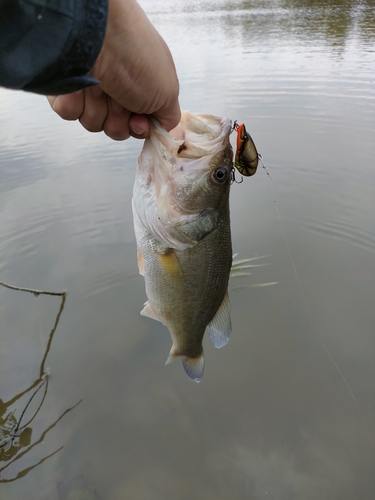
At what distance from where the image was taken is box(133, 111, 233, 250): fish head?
5.32ft

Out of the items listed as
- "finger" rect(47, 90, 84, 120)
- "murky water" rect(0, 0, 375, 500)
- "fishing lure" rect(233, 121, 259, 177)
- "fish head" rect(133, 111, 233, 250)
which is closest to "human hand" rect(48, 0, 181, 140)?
"finger" rect(47, 90, 84, 120)

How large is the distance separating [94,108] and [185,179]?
47 cm

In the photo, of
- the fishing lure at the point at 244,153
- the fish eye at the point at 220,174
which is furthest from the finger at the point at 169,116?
the fishing lure at the point at 244,153

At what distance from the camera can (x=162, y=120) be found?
4.91ft

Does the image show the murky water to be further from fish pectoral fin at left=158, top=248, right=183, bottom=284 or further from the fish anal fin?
fish pectoral fin at left=158, top=248, right=183, bottom=284

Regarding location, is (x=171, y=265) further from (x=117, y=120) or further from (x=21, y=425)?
(x=21, y=425)

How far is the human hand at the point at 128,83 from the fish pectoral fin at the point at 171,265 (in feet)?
1.90

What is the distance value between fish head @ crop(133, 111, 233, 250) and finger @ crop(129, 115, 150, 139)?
0.03m

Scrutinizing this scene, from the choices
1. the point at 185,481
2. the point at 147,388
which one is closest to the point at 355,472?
the point at 185,481

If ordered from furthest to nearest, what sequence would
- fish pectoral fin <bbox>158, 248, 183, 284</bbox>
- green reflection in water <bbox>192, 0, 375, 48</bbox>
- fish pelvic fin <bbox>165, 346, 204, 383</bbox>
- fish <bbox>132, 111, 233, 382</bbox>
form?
green reflection in water <bbox>192, 0, 375, 48</bbox> < fish pelvic fin <bbox>165, 346, 204, 383</bbox> < fish pectoral fin <bbox>158, 248, 183, 284</bbox> < fish <bbox>132, 111, 233, 382</bbox>

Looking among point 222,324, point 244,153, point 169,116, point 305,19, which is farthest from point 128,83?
point 305,19

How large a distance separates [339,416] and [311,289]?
137cm

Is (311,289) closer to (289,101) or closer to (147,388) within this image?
(147,388)

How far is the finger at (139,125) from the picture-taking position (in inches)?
59.0
